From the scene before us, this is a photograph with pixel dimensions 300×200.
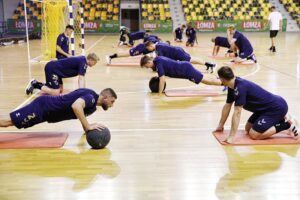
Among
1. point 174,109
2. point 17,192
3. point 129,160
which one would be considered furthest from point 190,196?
point 174,109

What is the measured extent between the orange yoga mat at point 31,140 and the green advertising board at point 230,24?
22302 mm

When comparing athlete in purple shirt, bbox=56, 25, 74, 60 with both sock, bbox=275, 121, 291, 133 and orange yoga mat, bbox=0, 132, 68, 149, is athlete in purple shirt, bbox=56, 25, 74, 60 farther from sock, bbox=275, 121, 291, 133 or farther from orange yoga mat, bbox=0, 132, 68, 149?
sock, bbox=275, 121, 291, 133

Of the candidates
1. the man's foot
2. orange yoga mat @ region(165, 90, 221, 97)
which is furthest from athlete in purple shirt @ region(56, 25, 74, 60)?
the man's foot

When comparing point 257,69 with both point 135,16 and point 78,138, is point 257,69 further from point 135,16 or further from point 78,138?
point 135,16

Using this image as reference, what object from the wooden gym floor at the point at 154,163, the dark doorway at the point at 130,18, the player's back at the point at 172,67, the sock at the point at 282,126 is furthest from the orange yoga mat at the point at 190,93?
the dark doorway at the point at 130,18

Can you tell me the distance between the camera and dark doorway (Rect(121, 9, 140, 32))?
92.0 feet

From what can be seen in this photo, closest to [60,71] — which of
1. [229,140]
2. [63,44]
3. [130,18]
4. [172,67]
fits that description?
[172,67]

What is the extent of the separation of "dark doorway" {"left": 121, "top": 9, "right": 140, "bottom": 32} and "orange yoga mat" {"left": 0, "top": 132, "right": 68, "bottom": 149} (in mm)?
23511

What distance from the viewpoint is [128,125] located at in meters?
5.78

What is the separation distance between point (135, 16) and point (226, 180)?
83.4 ft

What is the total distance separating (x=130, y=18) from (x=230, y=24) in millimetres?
7369

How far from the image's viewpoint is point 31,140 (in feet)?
16.3

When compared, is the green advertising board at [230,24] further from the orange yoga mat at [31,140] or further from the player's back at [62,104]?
the player's back at [62,104]

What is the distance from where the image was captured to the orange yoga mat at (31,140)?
187 inches
